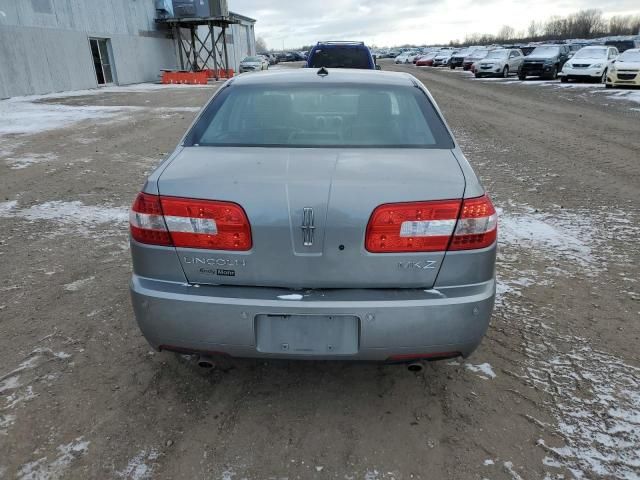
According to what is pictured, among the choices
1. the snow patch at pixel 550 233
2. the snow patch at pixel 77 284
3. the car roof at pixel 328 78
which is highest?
the car roof at pixel 328 78

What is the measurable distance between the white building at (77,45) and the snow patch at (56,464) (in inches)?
823

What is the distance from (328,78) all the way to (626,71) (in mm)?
20156

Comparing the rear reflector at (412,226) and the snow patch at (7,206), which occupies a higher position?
the rear reflector at (412,226)

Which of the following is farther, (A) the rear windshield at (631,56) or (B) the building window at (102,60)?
(B) the building window at (102,60)

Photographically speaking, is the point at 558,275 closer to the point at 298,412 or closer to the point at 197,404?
the point at 298,412

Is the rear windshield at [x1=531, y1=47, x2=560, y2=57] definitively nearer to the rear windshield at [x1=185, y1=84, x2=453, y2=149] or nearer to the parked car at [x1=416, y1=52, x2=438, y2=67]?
the parked car at [x1=416, y1=52, x2=438, y2=67]

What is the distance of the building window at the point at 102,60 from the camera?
1003 inches

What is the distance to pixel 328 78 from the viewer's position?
3186mm

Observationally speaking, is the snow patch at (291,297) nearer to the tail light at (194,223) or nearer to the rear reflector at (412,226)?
the tail light at (194,223)

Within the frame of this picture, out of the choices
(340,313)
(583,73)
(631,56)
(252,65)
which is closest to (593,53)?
(583,73)

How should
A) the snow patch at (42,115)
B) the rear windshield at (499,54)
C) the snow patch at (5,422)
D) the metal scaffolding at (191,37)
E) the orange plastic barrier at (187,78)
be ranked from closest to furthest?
the snow patch at (5,422) → the snow patch at (42,115) → the orange plastic barrier at (187,78) → the rear windshield at (499,54) → the metal scaffolding at (191,37)

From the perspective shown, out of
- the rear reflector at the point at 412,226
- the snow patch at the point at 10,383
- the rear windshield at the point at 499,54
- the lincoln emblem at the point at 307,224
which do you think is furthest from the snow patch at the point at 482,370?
the rear windshield at the point at 499,54

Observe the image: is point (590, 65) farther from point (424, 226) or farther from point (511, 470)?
point (511, 470)

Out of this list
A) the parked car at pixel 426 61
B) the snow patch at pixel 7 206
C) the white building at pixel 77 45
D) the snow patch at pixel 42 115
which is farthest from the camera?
the parked car at pixel 426 61
